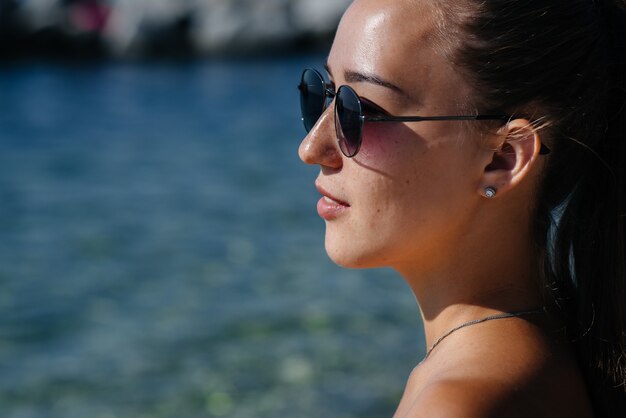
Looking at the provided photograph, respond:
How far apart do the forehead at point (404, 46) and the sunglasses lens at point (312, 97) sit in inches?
9.6

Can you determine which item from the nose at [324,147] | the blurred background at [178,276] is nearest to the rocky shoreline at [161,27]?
the blurred background at [178,276]

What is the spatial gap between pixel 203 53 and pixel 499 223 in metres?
21.4

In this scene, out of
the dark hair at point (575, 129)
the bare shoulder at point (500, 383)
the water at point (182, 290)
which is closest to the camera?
the bare shoulder at point (500, 383)

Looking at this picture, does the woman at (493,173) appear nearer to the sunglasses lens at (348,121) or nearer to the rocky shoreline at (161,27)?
the sunglasses lens at (348,121)

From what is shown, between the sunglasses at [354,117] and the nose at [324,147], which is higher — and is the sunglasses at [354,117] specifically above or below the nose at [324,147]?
above

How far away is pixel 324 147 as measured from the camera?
2094 millimetres

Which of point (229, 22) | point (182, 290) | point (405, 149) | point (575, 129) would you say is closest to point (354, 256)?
point (405, 149)

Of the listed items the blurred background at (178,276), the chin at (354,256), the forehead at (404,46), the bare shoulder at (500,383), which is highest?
the forehead at (404,46)

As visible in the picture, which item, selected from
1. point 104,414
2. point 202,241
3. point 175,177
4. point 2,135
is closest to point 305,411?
point 104,414

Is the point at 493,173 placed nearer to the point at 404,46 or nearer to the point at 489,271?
the point at 489,271

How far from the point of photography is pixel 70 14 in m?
22.4

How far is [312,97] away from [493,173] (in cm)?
50

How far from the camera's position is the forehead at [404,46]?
1.91 m

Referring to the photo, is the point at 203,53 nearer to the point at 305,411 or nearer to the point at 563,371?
the point at 305,411
